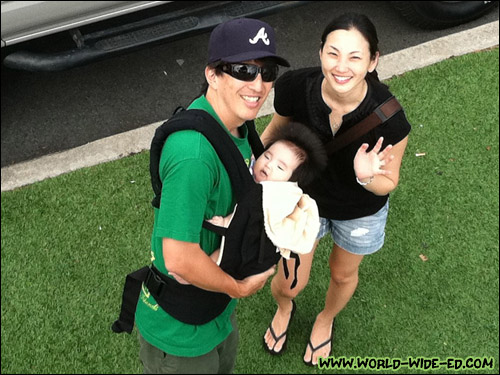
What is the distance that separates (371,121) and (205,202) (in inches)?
36.7

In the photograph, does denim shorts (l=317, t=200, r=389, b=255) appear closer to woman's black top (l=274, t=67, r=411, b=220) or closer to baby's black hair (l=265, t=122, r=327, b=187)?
woman's black top (l=274, t=67, r=411, b=220)

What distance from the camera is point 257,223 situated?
7.94 ft

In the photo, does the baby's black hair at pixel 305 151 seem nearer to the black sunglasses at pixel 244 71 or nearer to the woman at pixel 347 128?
the woman at pixel 347 128

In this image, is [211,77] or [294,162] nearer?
[211,77]

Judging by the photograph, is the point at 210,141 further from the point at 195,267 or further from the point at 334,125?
the point at 334,125

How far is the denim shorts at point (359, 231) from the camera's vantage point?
123 inches

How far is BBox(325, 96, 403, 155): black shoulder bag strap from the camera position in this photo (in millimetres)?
2742

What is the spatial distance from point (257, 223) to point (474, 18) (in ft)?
13.7

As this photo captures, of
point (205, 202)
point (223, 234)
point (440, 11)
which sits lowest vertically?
point (440, 11)

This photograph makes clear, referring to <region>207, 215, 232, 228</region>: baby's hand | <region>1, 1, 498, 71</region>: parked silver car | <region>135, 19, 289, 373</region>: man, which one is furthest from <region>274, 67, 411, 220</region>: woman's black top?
<region>1, 1, 498, 71</region>: parked silver car

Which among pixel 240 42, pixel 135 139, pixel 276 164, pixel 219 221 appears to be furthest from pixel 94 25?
pixel 219 221

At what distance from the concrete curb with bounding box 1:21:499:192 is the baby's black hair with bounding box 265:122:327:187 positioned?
2233mm

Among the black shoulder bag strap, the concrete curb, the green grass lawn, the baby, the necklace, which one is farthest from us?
the concrete curb

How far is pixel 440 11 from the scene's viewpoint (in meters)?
5.55
